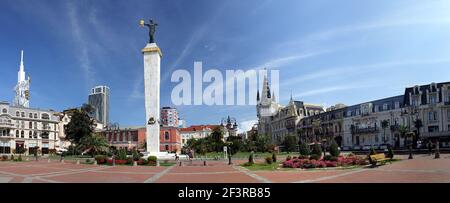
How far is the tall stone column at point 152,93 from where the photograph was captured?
4369 centimetres

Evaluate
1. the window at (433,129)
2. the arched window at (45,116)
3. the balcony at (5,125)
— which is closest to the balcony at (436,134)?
the window at (433,129)

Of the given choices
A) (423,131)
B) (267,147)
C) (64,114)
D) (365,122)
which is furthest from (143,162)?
(64,114)

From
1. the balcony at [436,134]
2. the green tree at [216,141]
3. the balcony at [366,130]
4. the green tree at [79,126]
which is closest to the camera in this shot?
the balcony at [436,134]

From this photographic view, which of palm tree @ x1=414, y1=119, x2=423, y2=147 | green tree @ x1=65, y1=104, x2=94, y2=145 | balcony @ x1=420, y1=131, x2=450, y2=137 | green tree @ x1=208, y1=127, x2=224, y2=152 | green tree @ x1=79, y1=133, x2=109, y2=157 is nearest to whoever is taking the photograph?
green tree @ x1=79, y1=133, x2=109, y2=157

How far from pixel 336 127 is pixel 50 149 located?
6875cm

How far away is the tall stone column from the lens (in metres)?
43.7

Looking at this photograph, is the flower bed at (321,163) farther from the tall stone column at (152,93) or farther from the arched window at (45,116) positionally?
the arched window at (45,116)

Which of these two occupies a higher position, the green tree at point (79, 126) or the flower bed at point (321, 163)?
the green tree at point (79, 126)

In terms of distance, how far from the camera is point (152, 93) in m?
44.2

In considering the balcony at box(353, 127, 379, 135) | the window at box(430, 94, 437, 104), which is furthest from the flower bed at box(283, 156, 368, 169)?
the balcony at box(353, 127, 379, 135)

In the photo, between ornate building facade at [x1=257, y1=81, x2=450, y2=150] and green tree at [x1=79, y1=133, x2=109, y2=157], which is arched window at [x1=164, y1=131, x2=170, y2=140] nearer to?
green tree at [x1=79, y1=133, x2=109, y2=157]
